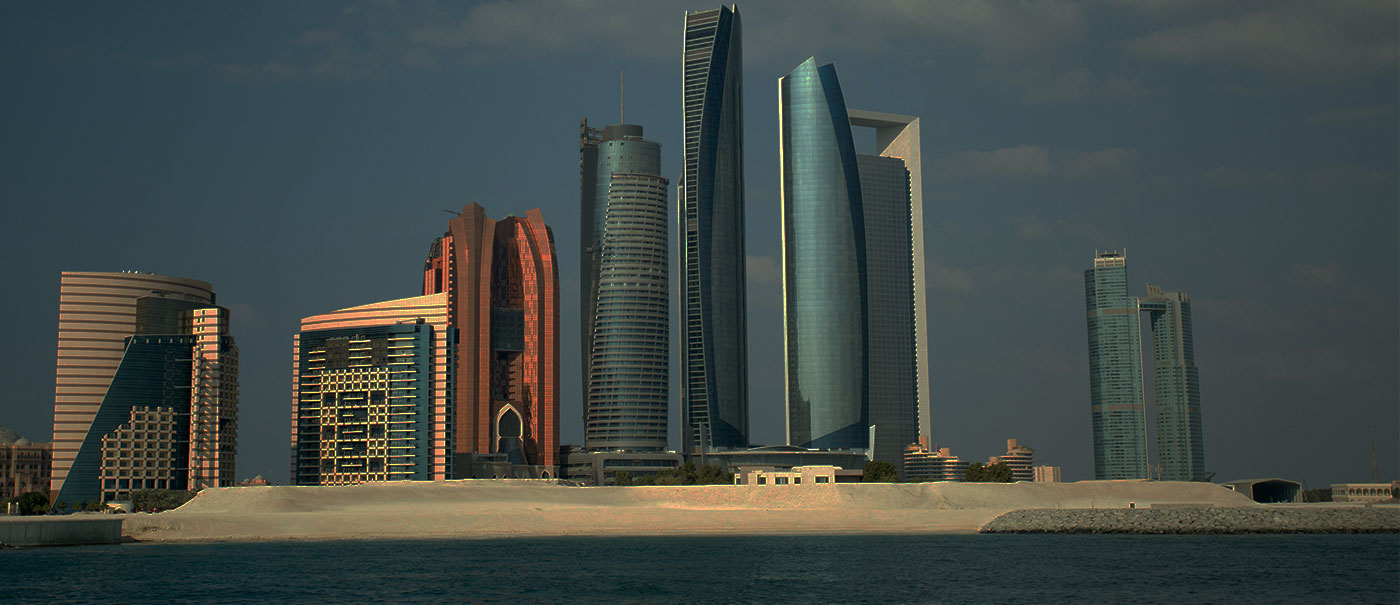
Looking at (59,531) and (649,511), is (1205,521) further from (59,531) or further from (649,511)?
(59,531)

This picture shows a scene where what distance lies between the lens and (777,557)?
12088 cm

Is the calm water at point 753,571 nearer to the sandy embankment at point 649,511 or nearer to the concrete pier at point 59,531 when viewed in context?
the concrete pier at point 59,531

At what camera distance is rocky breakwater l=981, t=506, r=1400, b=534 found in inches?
5930

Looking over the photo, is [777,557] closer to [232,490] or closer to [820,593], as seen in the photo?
[820,593]

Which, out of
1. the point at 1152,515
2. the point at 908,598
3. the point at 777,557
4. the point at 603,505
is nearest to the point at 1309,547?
the point at 1152,515

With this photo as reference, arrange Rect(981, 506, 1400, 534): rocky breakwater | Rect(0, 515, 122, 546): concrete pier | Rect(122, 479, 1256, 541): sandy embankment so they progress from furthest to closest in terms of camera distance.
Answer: Rect(122, 479, 1256, 541): sandy embankment, Rect(981, 506, 1400, 534): rocky breakwater, Rect(0, 515, 122, 546): concrete pier

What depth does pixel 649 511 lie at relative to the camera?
176625mm

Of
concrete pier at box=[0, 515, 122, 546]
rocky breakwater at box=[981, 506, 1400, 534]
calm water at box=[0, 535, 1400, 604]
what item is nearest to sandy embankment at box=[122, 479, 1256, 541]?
concrete pier at box=[0, 515, 122, 546]

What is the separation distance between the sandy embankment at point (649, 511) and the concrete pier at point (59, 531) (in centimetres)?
491

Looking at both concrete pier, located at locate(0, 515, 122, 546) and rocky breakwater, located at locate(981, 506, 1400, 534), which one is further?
rocky breakwater, located at locate(981, 506, 1400, 534)

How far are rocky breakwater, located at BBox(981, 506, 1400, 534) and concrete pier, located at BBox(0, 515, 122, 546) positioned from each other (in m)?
106

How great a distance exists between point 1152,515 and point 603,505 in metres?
77.9

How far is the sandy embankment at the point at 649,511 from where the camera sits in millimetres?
164875

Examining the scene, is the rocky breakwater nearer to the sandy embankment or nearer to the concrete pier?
the sandy embankment
